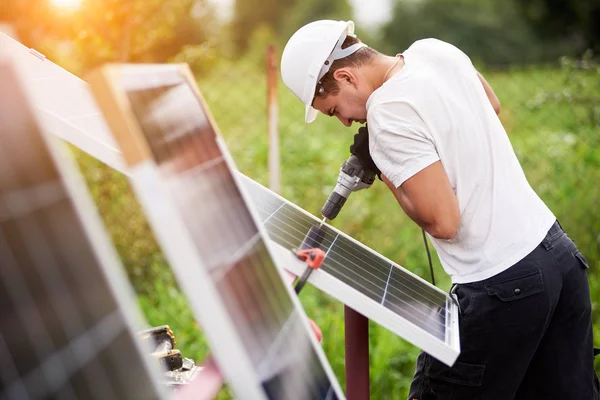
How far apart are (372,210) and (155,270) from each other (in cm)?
226

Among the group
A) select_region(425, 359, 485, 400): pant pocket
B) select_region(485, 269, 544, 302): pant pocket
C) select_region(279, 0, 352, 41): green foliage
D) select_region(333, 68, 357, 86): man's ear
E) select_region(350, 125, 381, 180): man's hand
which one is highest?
select_region(279, 0, 352, 41): green foliage

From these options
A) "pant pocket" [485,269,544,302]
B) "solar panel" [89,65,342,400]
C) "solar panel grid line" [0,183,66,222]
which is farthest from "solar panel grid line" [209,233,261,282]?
"pant pocket" [485,269,544,302]

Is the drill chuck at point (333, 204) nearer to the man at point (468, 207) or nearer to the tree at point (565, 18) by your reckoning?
the man at point (468, 207)

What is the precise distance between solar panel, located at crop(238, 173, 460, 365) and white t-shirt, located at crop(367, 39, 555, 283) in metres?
0.23

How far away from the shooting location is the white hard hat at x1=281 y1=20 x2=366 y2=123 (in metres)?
2.49

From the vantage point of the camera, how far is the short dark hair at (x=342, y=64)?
2.51m

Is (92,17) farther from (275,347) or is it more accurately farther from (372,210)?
(275,347)

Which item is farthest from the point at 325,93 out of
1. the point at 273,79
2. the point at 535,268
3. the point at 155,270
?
the point at 155,270

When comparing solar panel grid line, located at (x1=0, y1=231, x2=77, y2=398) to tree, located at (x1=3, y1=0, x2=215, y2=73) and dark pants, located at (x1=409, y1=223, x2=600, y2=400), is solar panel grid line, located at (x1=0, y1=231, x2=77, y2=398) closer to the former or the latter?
dark pants, located at (x1=409, y1=223, x2=600, y2=400)

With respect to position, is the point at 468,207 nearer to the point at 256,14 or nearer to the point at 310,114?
the point at 310,114

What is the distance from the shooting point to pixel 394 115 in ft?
7.33

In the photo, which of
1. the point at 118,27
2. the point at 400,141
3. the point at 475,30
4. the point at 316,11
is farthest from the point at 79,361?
the point at 475,30

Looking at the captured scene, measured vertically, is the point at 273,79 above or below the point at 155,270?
above

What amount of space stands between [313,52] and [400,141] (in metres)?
0.52
